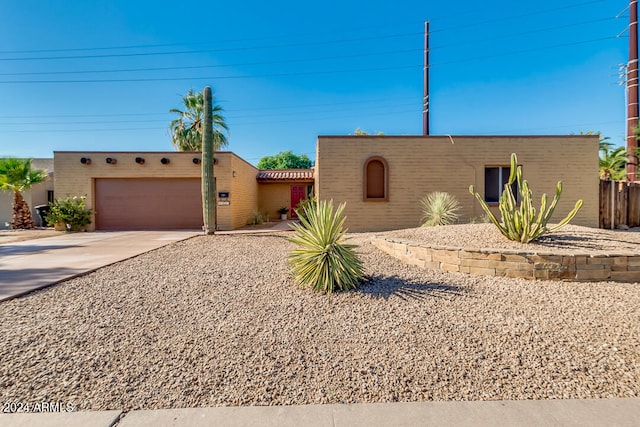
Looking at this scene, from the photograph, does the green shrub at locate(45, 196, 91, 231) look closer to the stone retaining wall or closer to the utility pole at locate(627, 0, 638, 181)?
the stone retaining wall

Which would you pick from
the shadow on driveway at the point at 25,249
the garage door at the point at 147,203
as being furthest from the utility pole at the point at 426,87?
the shadow on driveway at the point at 25,249

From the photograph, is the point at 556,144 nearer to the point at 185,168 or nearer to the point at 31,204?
the point at 185,168

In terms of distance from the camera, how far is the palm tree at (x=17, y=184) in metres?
15.5

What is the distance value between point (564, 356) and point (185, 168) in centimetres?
1503

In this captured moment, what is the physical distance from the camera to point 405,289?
439cm

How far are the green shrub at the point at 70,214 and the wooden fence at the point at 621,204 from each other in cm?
2173

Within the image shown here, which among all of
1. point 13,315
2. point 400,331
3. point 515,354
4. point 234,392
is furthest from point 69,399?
point 515,354

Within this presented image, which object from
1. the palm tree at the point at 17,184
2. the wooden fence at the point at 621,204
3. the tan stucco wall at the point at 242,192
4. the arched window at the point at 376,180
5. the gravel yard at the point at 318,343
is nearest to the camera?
the gravel yard at the point at 318,343

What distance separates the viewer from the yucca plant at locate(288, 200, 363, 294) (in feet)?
14.4

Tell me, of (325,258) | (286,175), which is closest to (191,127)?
(286,175)

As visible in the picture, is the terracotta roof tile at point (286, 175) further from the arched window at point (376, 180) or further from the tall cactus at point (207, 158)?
the tall cactus at point (207, 158)

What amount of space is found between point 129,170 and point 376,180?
11699 millimetres

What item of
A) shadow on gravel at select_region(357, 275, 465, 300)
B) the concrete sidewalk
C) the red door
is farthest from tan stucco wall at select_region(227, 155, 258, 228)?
the concrete sidewalk

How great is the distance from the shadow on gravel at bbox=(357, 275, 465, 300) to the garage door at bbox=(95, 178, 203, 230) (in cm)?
1227
